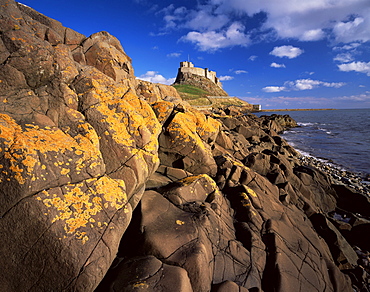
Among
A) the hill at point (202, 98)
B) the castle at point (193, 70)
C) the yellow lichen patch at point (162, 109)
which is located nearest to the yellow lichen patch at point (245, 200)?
the yellow lichen patch at point (162, 109)

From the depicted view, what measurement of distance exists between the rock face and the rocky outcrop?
555ft

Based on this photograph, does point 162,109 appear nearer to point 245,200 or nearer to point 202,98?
point 245,200

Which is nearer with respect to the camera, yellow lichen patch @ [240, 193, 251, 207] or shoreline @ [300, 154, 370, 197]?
yellow lichen patch @ [240, 193, 251, 207]

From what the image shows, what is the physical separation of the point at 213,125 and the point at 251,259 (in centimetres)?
975

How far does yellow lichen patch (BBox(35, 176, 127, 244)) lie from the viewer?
5.22 metres

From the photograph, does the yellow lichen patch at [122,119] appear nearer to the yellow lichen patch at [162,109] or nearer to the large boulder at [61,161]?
the large boulder at [61,161]

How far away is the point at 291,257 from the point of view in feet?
26.6

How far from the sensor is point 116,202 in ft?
20.7

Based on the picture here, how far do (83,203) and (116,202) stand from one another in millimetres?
984

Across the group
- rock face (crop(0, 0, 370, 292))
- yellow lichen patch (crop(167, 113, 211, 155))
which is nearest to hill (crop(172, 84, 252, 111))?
yellow lichen patch (crop(167, 113, 211, 155))

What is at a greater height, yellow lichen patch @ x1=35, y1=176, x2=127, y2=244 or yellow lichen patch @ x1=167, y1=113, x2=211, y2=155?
yellow lichen patch @ x1=167, y1=113, x2=211, y2=155

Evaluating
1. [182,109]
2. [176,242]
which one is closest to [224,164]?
[182,109]

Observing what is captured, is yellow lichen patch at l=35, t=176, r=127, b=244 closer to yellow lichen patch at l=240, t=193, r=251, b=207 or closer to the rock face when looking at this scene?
the rock face

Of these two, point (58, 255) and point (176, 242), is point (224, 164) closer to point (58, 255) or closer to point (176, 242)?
point (176, 242)
